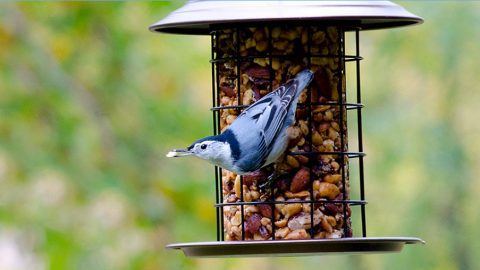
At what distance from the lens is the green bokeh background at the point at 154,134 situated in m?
7.96

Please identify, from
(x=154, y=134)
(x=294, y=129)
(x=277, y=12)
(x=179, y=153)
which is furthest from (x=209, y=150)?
(x=154, y=134)

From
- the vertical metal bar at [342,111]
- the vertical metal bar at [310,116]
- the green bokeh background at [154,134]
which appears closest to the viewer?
the vertical metal bar at [310,116]

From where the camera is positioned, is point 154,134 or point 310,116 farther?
point 154,134

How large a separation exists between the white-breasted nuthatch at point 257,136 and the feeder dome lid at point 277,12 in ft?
1.30

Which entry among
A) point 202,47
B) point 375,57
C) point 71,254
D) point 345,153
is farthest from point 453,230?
point 345,153

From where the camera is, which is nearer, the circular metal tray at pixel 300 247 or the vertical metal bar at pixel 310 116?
the circular metal tray at pixel 300 247

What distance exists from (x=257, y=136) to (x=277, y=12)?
22.9 inches

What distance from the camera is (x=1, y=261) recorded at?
8.45 meters

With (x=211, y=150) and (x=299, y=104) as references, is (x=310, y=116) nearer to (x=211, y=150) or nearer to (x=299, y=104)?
(x=299, y=104)

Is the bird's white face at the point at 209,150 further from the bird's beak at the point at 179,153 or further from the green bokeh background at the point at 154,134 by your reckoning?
the green bokeh background at the point at 154,134

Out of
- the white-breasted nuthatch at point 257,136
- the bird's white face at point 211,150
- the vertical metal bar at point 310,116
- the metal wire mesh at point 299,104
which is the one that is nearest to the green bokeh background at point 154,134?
the metal wire mesh at point 299,104

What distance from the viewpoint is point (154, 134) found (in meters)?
8.12

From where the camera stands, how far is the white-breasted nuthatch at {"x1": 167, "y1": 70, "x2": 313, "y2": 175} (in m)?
4.33

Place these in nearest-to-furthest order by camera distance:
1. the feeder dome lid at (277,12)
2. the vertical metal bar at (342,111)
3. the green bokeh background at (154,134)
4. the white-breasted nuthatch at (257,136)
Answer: the feeder dome lid at (277,12) < the white-breasted nuthatch at (257,136) < the vertical metal bar at (342,111) < the green bokeh background at (154,134)
